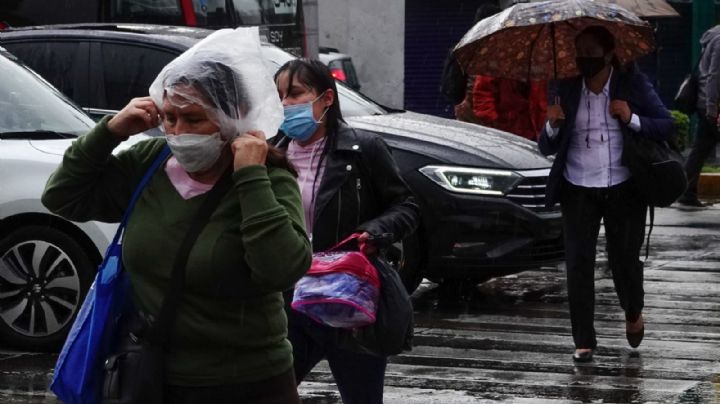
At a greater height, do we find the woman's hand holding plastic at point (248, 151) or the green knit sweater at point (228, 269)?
the woman's hand holding plastic at point (248, 151)

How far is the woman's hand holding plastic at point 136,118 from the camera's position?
3963 millimetres

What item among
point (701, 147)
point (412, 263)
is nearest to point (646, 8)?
point (701, 147)

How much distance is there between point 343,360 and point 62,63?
5.74 m

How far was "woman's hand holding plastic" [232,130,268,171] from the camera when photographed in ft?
12.5

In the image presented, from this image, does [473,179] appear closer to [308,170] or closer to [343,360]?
[308,170]

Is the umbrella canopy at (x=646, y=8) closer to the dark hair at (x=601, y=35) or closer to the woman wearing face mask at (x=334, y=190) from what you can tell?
the dark hair at (x=601, y=35)

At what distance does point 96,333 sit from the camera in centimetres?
390

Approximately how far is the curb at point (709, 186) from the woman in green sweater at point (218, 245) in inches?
A: 538

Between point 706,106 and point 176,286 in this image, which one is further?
point 706,106

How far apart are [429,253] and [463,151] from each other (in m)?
0.67

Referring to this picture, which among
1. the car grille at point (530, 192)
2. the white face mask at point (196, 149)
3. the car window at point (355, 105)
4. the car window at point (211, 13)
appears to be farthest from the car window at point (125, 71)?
Result: the white face mask at point (196, 149)

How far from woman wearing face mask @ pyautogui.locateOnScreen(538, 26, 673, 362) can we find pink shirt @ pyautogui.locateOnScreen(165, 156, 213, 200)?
4370 millimetres

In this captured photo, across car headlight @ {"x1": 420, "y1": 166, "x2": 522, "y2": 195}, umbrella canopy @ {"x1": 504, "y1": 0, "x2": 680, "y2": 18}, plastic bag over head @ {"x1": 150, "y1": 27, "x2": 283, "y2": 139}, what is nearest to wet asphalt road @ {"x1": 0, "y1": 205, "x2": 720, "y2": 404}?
car headlight @ {"x1": 420, "y1": 166, "x2": 522, "y2": 195}

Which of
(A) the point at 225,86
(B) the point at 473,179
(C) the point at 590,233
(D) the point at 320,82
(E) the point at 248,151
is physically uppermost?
(A) the point at 225,86
